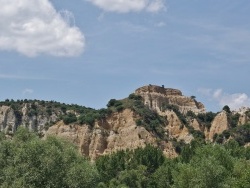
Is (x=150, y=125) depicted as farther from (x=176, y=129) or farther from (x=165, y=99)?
(x=165, y=99)

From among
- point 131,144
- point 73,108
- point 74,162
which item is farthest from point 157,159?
point 73,108

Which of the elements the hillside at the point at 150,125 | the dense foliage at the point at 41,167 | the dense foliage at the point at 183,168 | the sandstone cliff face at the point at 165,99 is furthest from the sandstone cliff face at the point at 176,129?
the dense foliage at the point at 41,167

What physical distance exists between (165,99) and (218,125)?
74.6ft

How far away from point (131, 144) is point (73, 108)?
2319 inches

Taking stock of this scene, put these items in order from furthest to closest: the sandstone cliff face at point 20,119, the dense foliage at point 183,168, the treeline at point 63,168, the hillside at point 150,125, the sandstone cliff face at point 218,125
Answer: the sandstone cliff face at point 20,119
the sandstone cliff face at point 218,125
the hillside at point 150,125
the dense foliage at point 183,168
the treeline at point 63,168

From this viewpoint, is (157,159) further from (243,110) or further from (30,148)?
(243,110)

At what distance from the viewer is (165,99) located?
16238 cm

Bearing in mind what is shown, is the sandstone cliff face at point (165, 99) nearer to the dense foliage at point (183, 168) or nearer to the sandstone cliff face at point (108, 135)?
the sandstone cliff face at point (108, 135)

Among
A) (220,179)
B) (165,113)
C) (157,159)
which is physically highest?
(165,113)

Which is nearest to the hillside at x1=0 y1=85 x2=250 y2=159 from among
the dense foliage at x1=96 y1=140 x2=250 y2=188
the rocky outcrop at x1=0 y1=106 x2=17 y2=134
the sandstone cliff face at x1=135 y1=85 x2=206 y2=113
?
the sandstone cliff face at x1=135 y1=85 x2=206 y2=113

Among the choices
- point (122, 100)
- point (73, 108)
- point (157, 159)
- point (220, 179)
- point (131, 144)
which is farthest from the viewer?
point (73, 108)

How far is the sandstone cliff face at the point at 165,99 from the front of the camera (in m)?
157

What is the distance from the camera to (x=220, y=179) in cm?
6297

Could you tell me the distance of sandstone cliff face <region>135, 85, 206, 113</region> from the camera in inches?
6176
